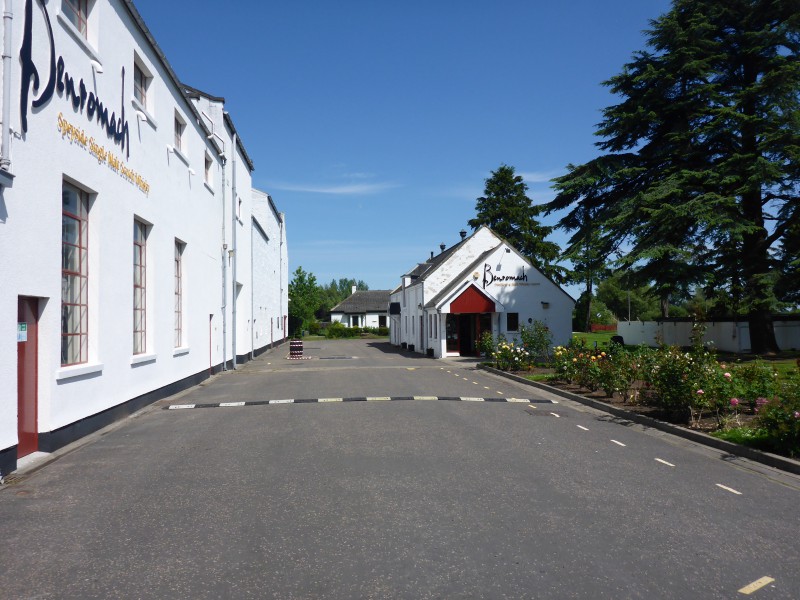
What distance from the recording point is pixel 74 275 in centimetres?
999

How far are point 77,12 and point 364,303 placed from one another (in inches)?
3294

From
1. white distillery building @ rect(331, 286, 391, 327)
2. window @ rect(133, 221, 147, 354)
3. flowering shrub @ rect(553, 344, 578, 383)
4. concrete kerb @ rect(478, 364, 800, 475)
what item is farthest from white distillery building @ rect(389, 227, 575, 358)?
white distillery building @ rect(331, 286, 391, 327)

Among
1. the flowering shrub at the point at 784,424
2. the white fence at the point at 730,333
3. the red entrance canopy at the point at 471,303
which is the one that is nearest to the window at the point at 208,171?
the red entrance canopy at the point at 471,303

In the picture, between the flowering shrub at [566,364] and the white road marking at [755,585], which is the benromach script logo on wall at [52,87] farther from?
the flowering shrub at [566,364]

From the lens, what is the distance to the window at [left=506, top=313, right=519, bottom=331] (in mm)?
34125

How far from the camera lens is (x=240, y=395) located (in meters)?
15.7

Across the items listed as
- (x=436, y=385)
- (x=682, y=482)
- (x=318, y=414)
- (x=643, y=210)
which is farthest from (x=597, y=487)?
(x=643, y=210)

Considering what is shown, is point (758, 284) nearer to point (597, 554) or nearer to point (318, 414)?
point (318, 414)

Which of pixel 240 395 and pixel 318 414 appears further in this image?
pixel 240 395

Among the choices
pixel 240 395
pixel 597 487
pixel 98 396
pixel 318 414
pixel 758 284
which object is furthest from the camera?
pixel 758 284

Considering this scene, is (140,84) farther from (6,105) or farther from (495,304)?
(495,304)

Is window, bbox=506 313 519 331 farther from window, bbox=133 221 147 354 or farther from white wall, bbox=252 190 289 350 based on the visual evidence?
window, bbox=133 221 147 354

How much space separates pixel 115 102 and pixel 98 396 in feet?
17.5

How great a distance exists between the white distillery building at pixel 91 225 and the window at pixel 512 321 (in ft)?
63.0
